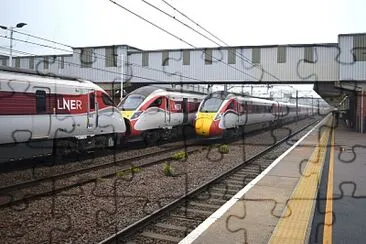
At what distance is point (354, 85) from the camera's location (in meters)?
34.2

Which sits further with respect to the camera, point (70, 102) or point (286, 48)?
point (286, 48)

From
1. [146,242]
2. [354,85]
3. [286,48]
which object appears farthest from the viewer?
[286,48]

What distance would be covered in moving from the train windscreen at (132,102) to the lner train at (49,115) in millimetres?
2347

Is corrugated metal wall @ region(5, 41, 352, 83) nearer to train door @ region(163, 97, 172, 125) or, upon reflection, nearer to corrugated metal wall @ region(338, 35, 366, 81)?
corrugated metal wall @ region(338, 35, 366, 81)

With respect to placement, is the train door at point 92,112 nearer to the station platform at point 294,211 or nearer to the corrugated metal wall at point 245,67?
the station platform at point 294,211

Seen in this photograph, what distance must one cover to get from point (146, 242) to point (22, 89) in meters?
6.84

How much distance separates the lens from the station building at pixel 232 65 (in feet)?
114

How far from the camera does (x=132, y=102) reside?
1884 centimetres

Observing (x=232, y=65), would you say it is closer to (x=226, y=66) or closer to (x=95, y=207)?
(x=226, y=66)

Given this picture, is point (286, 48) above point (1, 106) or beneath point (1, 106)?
above

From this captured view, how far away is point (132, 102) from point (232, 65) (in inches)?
833

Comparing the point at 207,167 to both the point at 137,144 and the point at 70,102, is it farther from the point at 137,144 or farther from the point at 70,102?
the point at 137,144

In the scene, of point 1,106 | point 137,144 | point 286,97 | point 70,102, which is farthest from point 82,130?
point 286,97

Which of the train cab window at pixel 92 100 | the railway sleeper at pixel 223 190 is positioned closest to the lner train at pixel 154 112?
the train cab window at pixel 92 100
